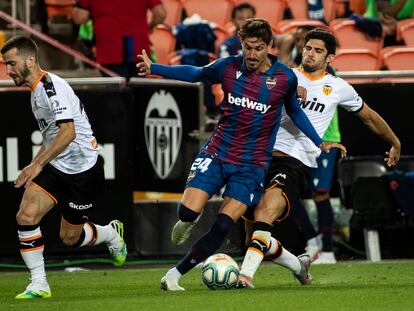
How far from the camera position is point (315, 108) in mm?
10281

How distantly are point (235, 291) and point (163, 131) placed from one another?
4.07 metres

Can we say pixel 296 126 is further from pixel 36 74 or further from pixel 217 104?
pixel 217 104

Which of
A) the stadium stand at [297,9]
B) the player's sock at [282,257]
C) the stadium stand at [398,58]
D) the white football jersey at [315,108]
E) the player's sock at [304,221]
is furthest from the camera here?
the stadium stand at [297,9]

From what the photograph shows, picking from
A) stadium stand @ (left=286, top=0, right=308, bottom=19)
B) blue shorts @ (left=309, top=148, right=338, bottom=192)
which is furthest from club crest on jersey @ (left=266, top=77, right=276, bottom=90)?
stadium stand @ (left=286, top=0, right=308, bottom=19)

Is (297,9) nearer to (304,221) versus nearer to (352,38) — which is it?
(352,38)

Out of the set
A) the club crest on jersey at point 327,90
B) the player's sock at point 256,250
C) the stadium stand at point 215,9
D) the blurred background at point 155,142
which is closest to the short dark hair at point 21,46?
the player's sock at point 256,250

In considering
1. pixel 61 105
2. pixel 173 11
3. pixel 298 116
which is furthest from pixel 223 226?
pixel 173 11

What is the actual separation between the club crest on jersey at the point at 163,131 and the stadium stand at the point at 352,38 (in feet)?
14.7

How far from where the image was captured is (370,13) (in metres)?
16.8

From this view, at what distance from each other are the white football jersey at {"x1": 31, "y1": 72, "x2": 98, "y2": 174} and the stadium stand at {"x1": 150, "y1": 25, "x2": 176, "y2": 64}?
5.69 m

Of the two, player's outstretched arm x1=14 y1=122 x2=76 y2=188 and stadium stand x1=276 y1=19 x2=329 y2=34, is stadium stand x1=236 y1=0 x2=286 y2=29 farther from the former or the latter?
player's outstretched arm x1=14 y1=122 x2=76 y2=188

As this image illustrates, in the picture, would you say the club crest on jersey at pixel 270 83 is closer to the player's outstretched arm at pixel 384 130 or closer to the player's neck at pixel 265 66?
the player's neck at pixel 265 66

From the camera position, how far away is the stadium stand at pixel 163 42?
15.9 m

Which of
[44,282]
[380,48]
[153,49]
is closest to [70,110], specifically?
Answer: [44,282]
